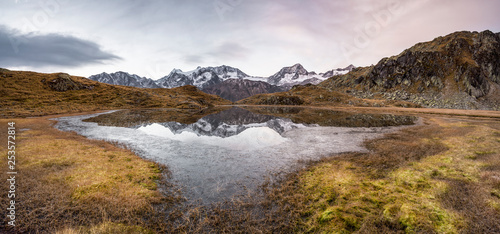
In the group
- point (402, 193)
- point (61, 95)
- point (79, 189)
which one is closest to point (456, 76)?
point (402, 193)

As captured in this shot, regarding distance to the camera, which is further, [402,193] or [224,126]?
[224,126]

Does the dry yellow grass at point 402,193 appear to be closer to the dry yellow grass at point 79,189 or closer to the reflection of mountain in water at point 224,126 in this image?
the dry yellow grass at point 79,189

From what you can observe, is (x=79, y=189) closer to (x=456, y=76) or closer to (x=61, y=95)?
(x=61, y=95)

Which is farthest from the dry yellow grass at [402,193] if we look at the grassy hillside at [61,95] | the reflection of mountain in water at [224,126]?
the grassy hillside at [61,95]

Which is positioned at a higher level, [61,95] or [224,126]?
[61,95]

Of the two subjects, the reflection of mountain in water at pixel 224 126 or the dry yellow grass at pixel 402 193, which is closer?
the dry yellow grass at pixel 402 193

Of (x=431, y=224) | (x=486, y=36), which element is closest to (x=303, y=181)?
(x=431, y=224)

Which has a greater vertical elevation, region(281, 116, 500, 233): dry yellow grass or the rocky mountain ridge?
the rocky mountain ridge

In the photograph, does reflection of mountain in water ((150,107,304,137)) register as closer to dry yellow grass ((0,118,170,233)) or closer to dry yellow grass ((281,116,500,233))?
dry yellow grass ((0,118,170,233))

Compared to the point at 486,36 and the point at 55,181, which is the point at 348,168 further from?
the point at 486,36

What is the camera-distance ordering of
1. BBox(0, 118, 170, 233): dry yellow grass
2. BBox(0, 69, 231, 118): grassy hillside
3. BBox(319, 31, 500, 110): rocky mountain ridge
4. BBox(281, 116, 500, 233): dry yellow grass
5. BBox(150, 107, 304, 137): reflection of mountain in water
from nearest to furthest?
BBox(281, 116, 500, 233): dry yellow grass < BBox(0, 118, 170, 233): dry yellow grass < BBox(150, 107, 304, 137): reflection of mountain in water < BBox(0, 69, 231, 118): grassy hillside < BBox(319, 31, 500, 110): rocky mountain ridge

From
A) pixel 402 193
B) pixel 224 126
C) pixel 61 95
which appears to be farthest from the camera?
pixel 61 95

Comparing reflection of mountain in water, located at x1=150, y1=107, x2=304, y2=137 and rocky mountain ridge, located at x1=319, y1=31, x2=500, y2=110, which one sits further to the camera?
rocky mountain ridge, located at x1=319, y1=31, x2=500, y2=110

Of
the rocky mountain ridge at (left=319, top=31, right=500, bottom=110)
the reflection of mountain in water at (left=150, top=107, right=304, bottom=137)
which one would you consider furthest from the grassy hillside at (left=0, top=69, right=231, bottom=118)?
the rocky mountain ridge at (left=319, top=31, right=500, bottom=110)
